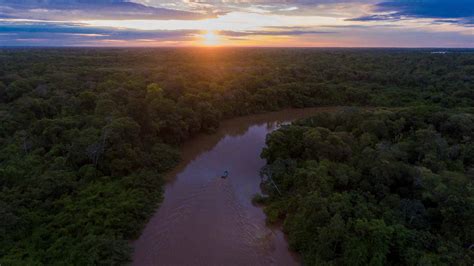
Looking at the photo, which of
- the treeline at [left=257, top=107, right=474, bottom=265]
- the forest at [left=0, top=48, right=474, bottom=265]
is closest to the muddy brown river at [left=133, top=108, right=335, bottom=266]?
the forest at [left=0, top=48, right=474, bottom=265]

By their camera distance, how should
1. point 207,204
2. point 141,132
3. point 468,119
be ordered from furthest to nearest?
point 141,132 < point 468,119 < point 207,204

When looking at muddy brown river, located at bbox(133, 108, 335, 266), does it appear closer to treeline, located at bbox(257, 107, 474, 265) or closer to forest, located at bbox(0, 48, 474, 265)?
forest, located at bbox(0, 48, 474, 265)

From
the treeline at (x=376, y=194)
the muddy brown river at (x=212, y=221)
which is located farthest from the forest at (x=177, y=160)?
the muddy brown river at (x=212, y=221)

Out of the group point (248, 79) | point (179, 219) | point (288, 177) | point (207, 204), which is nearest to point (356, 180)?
point (288, 177)

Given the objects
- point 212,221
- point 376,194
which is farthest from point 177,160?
point 376,194

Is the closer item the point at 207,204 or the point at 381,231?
the point at 381,231

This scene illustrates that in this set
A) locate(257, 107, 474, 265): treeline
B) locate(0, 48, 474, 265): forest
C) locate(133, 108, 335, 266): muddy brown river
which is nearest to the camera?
locate(257, 107, 474, 265): treeline

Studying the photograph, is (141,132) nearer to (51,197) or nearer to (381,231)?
(51,197)
